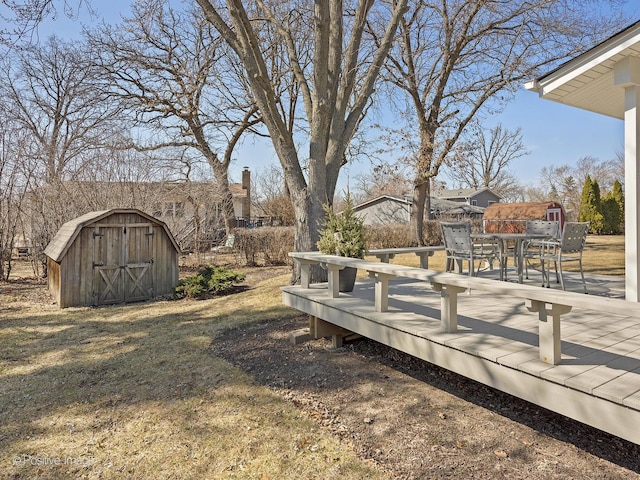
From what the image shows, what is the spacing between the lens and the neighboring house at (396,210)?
3082 centimetres

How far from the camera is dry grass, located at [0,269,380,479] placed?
98.2 inches

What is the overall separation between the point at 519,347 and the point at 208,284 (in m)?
6.76

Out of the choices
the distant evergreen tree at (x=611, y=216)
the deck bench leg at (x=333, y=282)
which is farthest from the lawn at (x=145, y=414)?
the distant evergreen tree at (x=611, y=216)

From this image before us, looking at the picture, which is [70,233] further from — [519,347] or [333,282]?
[519,347]

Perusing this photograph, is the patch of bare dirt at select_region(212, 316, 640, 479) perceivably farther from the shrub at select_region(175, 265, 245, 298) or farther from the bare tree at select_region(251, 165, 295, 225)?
the bare tree at select_region(251, 165, 295, 225)

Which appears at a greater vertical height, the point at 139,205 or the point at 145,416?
the point at 139,205

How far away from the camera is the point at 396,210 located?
31.6 metres

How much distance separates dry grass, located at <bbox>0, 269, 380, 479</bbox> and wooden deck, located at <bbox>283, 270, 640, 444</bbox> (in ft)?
3.42

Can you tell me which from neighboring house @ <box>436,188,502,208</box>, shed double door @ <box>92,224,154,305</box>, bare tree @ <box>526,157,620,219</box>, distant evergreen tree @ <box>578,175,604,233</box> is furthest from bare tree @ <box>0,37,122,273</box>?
bare tree @ <box>526,157,620,219</box>

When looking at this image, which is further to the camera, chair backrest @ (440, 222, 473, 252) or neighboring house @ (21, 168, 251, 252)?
neighboring house @ (21, 168, 251, 252)

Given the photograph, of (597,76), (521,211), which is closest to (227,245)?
(597,76)

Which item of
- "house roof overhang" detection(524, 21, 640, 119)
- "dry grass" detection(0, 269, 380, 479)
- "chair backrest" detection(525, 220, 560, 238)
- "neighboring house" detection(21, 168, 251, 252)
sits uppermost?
"house roof overhang" detection(524, 21, 640, 119)

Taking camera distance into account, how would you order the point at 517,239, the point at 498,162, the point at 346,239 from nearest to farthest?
the point at 346,239 < the point at 517,239 < the point at 498,162

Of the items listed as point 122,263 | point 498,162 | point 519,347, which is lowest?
point 519,347
